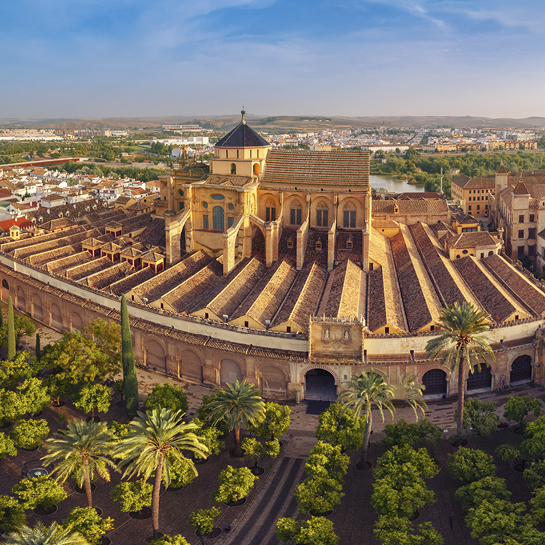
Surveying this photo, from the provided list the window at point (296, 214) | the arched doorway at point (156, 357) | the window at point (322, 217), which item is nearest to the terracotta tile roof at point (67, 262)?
the arched doorway at point (156, 357)

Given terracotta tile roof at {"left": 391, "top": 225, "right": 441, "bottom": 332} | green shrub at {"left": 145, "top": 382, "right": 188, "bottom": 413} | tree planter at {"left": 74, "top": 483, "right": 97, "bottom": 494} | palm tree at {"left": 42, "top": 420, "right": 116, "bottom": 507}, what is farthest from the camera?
terracotta tile roof at {"left": 391, "top": 225, "right": 441, "bottom": 332}

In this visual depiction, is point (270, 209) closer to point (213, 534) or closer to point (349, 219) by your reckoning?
point (349, 219)

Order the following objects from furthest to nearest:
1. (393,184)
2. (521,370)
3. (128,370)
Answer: (393,184), (521,370), (128,370)

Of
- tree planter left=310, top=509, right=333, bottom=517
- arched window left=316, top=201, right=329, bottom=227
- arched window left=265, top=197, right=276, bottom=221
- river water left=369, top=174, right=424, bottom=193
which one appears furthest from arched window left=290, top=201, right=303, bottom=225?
river water left=369, top=174, right=424, bottom=193

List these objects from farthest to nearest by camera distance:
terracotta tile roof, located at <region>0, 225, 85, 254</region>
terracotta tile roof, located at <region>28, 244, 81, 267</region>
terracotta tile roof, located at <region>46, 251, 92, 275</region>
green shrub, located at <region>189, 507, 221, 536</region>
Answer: terracotta tile roof, located at <region>0, 225, 85, 254</region>, terracotta tile roof, located at <region>28, 244, 81, 267</region>, terracotta tile roof, located at <region>46, 251, 92, 275</region>, green shrub, located at <region>189, 507, 221, 536</region>

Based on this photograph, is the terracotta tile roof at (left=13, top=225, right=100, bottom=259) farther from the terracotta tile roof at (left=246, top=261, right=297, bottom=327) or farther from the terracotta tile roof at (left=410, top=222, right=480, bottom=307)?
the terracotta tile roof at (left=410, top=222, right=480, bottom=307)

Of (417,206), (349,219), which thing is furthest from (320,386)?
(417,206)

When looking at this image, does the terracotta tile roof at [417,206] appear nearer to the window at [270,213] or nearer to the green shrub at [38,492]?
the window at [270,213]
